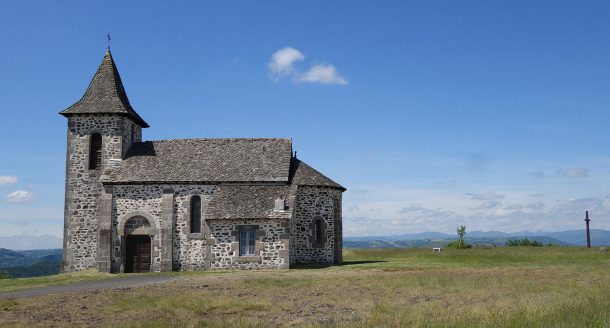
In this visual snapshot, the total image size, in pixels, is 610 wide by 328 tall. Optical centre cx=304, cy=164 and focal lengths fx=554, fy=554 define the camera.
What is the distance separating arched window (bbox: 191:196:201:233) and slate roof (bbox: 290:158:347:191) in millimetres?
5716

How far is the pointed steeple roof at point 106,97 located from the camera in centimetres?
3362

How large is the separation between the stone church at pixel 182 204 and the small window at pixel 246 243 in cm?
6

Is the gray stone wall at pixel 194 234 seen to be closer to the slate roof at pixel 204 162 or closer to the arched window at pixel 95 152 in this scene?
the slate roof at pixel 204 162

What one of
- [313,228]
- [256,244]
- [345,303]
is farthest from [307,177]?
[345,303]

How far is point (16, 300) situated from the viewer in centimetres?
1728

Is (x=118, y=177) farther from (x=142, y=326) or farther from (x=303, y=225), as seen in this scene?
(x=142, y=326)

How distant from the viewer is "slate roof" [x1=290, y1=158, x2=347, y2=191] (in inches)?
1309

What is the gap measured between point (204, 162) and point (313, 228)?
7.80 metres

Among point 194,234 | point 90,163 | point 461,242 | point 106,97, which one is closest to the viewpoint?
point 194,234

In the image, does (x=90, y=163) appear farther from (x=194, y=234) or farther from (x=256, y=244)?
(x=256, y=244)

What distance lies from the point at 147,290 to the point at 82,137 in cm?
1743

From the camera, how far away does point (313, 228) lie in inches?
1320

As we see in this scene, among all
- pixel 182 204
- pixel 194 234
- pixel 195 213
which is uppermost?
pixel 182 204

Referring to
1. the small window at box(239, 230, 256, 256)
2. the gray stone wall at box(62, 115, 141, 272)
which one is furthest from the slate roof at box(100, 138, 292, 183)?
the small window at box(239, 230, 256, 256)
